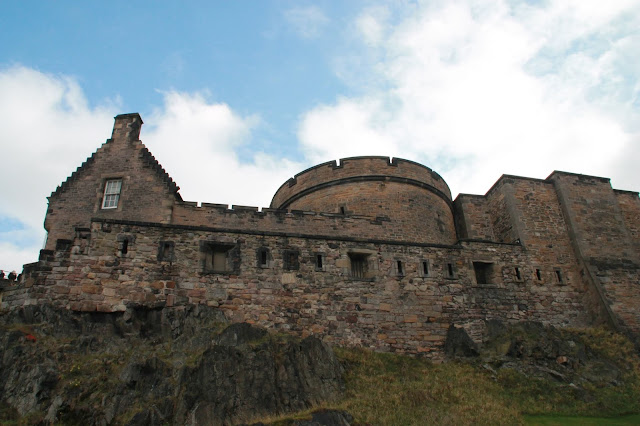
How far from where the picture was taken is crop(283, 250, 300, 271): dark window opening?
1570cm

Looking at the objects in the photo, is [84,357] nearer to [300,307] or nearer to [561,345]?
[300,307]

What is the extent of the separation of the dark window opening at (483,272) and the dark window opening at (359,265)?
3.93 meters

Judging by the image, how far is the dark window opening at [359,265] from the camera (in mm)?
16578

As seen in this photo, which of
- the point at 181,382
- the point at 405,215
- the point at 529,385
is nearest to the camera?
the point at 181,382

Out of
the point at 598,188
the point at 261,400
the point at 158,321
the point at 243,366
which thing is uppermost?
the point at 598,188

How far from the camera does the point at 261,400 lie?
11656 millimetres

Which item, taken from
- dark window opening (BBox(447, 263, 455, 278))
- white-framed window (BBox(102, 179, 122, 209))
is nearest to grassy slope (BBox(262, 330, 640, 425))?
dark window opening (BBox(447, 263, 455, 278))

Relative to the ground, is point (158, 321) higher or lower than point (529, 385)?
higher

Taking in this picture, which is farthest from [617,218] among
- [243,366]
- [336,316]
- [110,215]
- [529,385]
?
[110,215]

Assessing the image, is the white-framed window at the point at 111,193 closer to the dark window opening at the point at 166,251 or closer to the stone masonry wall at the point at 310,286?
the stone masonry wall at the point at 310,286

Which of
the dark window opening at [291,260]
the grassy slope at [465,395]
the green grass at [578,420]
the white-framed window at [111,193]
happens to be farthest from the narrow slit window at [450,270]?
the white-framed window at [111,193]

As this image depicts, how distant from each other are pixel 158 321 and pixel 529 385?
9.92 meters

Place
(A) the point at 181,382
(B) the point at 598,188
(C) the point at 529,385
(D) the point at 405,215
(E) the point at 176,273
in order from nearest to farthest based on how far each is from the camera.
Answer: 1. (A) the point at 181,382
2. (C) the point at 529,385
3. (E) the point at 176,273
4. (D) the point at 405,215
5. (B) the point at 598,188

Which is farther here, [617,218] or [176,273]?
[617,218]
